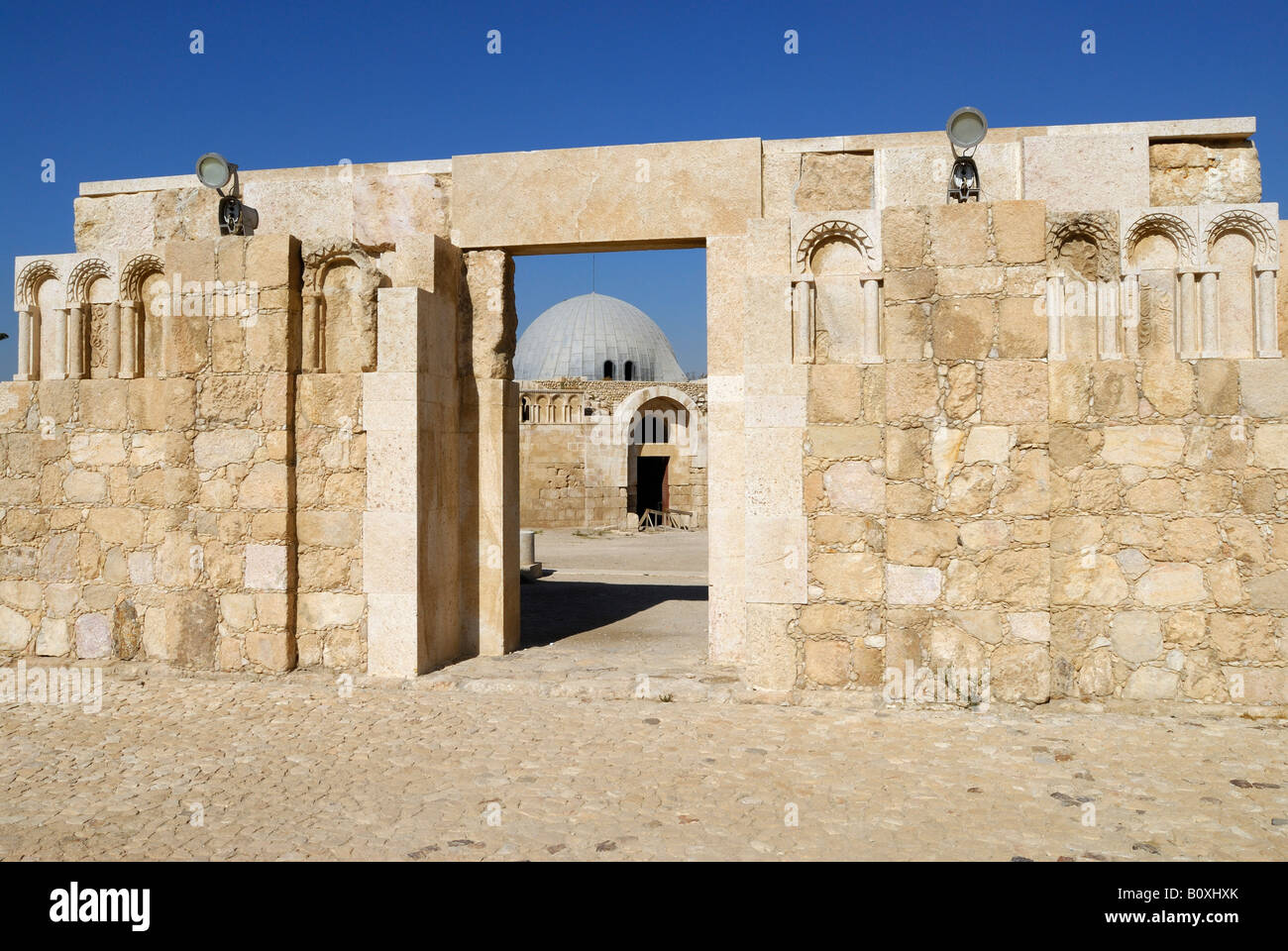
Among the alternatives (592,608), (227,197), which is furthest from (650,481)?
(227,197)

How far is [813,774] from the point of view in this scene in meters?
4.69

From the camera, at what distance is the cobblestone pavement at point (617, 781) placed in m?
3.87

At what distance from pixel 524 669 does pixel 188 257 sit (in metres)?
3.84

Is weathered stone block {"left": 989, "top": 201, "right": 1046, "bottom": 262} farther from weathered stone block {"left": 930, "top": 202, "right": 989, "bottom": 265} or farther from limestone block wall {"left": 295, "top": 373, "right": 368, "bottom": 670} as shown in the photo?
limestone block wall {"left": 295, "top": 373, "right": 368, "bottom": 670}

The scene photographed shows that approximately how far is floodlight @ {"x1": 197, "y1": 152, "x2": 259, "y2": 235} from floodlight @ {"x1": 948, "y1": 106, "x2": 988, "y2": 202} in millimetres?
5223

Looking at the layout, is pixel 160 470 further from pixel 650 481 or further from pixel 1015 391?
pixel 650 481

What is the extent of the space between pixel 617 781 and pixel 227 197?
5504 millimetres

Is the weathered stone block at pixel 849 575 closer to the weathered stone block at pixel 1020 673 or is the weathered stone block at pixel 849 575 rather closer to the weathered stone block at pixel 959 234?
the weathered stone block at pixel 1020 673

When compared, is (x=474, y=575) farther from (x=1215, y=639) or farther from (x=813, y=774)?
(x=1215, y=639)

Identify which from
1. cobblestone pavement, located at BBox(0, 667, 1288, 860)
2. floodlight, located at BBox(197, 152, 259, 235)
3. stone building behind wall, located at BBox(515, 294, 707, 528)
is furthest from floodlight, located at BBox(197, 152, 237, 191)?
stone building behind wall, located at BBox(515, 294, 707, 528)

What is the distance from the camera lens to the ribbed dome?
3872 cm

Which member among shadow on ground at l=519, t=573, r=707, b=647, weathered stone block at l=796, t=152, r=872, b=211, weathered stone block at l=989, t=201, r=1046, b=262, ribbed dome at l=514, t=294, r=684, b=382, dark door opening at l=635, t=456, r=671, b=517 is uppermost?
ribbed dome at l=514, t=294, r=684, b=382
